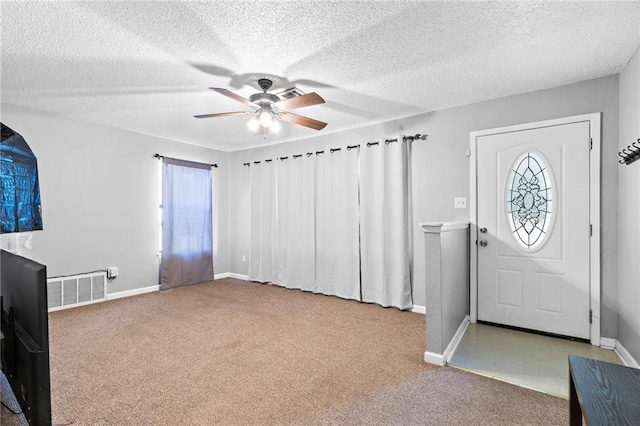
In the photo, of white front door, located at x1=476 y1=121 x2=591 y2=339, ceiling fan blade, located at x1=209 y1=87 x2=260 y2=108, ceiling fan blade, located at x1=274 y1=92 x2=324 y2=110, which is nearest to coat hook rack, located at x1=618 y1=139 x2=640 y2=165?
white front door, located at x1=476 y1=121 x2=591 y2=339

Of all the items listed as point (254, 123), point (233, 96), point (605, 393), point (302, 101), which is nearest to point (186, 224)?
point (254, 123)

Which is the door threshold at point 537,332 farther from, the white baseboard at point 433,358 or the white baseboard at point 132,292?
the white baseboard at point 132,292

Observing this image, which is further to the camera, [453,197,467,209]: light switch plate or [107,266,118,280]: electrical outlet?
[107,266,118,280]: electrical outlet

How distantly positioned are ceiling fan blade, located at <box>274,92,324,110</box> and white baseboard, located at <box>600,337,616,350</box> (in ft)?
10.3

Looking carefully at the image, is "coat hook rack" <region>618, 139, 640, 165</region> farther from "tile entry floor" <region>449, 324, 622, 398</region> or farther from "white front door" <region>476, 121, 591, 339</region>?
"tile entry floor" <region>449, 324, 622, 398</region>

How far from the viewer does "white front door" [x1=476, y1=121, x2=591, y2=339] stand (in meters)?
2.89

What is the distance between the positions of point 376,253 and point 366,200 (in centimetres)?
70

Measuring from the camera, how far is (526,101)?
3.15 m

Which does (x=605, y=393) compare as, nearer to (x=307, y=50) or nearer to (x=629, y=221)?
(x=629, y=221)

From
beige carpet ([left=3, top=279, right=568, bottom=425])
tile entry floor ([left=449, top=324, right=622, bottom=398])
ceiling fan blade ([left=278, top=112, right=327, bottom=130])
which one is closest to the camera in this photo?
beige carpet ([left=3, top=279, right=568, bottom=425])

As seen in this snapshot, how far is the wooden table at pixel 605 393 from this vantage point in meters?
0.95

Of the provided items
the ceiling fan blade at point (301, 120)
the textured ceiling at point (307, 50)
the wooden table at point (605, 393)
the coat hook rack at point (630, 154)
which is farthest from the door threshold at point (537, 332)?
the ceiling fan blade at point (301, 120)

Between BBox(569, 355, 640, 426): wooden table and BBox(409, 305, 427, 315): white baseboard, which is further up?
BBox(569, 355, 640, 426): wooden table

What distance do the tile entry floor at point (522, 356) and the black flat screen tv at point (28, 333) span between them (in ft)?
8.00
